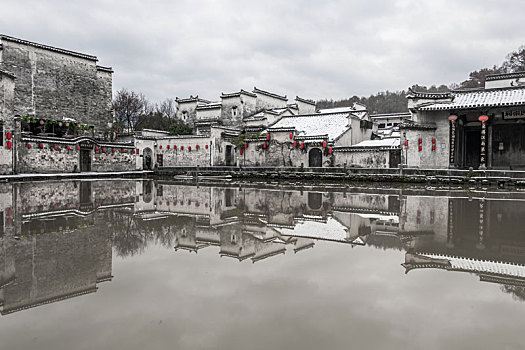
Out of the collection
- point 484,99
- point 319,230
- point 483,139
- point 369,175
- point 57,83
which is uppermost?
point 57,83

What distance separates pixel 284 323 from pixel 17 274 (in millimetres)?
3942

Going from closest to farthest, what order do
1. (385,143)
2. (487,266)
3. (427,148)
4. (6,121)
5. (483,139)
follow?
(487,266)
(483,139)
(6,121)
(427,148)
(385,143)

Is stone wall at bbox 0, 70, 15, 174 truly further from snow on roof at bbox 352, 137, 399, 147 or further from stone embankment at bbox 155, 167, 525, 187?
snow on roof at bbox 352, 137, 399, 147

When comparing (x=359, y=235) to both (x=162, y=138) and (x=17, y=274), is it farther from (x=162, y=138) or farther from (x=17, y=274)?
(x=162, y=138)

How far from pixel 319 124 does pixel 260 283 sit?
104 ft

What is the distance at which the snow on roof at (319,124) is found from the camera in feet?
110

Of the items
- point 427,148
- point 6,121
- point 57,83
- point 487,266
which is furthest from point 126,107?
point 487,266

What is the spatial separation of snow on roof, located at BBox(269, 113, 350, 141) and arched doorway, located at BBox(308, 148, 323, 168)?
1590 mm

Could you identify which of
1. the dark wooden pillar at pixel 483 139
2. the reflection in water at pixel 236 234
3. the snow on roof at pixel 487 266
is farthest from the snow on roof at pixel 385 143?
the snow on roof at pixel 487 266

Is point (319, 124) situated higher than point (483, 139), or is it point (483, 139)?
point (319, 124)

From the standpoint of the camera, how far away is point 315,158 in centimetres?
3203

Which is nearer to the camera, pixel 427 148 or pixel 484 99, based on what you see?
pixel 484 99

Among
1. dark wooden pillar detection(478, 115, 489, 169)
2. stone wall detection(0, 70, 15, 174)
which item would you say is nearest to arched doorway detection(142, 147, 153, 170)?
stone wall detection(0, 70, 15, 174)

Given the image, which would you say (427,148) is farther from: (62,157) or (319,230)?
(62,157)
